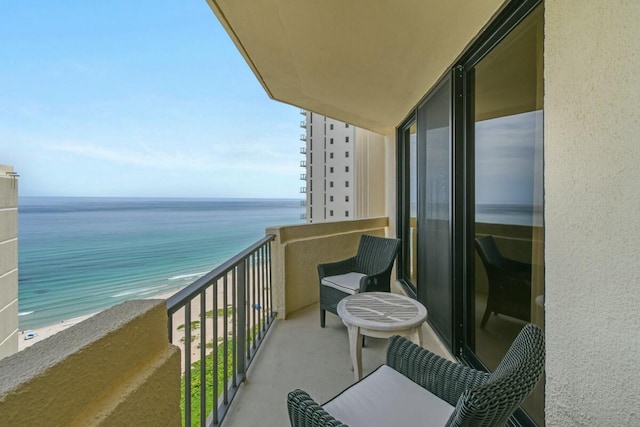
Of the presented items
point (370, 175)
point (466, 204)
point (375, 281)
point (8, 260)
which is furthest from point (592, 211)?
point (8, 260)

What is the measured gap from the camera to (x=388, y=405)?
1181 mm

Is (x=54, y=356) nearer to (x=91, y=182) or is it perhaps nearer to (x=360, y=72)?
(x=360, y=72)

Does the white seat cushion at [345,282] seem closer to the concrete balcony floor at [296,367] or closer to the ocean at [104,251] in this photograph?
the concrete balcony floor at [296,367]

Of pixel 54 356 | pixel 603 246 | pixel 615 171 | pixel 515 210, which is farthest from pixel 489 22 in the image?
pixel 54 356

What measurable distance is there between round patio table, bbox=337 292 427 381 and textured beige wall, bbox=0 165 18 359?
210 inches

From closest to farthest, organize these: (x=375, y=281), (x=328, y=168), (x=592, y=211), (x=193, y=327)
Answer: (x=592, y=211) → (x=375, y=281) → (x=193, y=327) → (x=328, y=168)

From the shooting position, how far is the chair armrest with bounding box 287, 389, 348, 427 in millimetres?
940

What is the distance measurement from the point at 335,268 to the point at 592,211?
2.48m

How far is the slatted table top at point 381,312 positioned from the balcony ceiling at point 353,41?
5.80 feet

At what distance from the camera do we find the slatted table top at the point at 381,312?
1.84m

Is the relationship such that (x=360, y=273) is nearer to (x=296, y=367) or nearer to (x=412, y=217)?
(x=412, y=217)

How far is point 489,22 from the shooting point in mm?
1600

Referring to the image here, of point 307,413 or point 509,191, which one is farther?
point 509,191

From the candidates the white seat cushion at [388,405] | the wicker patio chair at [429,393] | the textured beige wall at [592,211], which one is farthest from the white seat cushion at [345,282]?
the textured beige wall at [592,211]
